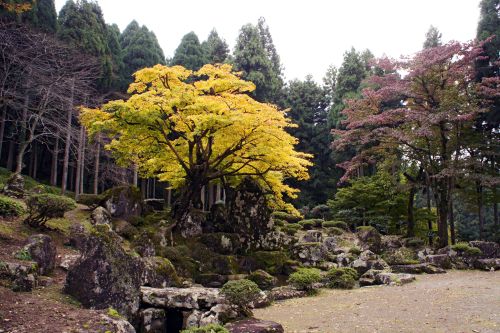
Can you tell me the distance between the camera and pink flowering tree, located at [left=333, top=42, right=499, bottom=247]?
15500 mm

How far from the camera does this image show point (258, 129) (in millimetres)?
11117

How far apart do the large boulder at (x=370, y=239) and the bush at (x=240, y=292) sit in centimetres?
1144

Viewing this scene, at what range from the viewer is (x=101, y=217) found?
1184cm

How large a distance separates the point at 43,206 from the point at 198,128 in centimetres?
429

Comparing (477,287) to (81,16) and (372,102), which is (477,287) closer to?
(372,102)

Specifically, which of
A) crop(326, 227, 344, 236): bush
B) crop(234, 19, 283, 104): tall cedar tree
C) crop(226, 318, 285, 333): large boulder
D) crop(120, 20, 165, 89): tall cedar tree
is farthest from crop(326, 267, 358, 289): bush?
crop(120, 20, 165, 89): tall cedar tree

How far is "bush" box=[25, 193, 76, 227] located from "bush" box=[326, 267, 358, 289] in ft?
23.8

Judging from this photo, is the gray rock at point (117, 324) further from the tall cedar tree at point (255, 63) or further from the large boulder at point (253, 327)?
the tall cedar tree at point (255, 63)

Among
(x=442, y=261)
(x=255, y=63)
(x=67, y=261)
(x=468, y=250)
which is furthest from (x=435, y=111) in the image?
(x=255, y=63)

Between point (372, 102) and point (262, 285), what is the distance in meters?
11.5

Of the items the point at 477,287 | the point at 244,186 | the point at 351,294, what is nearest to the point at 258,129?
the point at 244,186

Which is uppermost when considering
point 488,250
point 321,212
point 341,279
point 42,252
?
point 321,212

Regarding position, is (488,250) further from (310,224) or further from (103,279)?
(103,279)

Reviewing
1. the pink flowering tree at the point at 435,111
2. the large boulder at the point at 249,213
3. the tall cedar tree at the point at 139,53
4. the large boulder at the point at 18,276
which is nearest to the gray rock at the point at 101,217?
the large boulder at the point at 249,213
